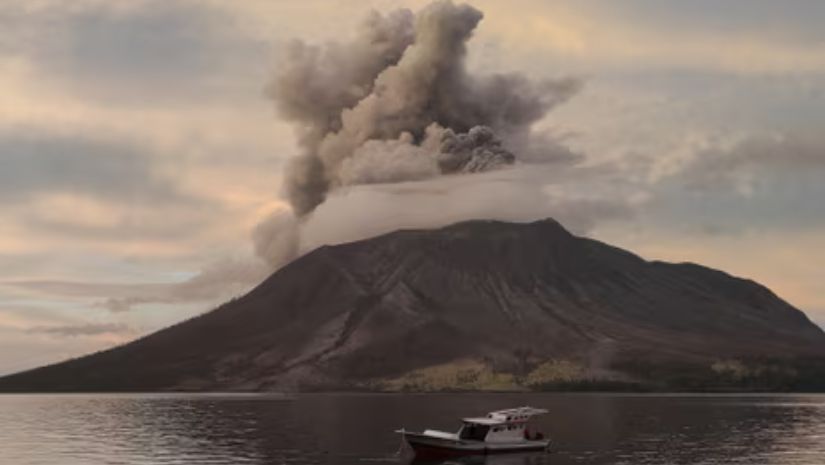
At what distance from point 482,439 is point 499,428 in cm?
295

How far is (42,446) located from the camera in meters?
141

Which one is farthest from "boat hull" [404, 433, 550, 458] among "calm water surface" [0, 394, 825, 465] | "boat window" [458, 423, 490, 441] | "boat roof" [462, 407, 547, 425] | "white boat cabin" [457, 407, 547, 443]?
"boat roof" [462, 407, 547, 425]

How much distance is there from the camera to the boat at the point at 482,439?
117125 millimetres

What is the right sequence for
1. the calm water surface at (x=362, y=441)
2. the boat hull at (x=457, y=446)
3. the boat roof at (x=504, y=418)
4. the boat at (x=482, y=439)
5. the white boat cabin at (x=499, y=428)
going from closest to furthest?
the boat hull at (x=457, y=446) → the boat at (x=482, y=439) → the calm water surface at (x=362, y=441) → the white boat cabin at (x=499, y=428) → the boat roof at (x=504, y=418)

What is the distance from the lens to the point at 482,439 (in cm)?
12294

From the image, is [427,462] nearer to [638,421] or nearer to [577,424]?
[577,424]

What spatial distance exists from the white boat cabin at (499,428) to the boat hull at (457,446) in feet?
3.23

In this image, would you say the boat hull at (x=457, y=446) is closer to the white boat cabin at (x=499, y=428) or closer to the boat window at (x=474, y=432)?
the white boat cabin at (x=499, y=428)

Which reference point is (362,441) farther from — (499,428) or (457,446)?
(457,446)

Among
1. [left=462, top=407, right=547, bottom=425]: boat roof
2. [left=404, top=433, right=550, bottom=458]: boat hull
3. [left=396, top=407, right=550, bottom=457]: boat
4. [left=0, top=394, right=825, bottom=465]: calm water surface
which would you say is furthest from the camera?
[left=462, top=407, right=547, bottom=425]: boat roof

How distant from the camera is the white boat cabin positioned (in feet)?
404

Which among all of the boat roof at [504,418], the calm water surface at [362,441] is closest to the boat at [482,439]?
the boat roof at [504,418]

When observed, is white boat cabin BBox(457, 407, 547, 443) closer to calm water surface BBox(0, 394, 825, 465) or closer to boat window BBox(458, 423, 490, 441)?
boat window BBox(458, 423, 490, 441)

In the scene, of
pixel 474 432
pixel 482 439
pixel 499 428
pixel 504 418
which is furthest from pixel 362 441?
pixel 504 418
